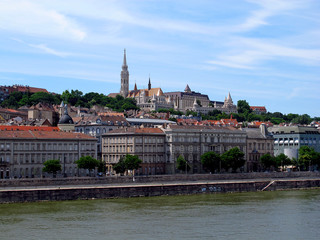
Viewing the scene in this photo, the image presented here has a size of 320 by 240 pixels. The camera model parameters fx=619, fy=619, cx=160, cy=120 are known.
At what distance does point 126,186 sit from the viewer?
57.5 m

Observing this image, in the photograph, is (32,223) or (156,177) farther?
(156,177)

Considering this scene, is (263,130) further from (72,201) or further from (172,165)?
(72,201)

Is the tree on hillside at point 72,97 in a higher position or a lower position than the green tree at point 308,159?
higher

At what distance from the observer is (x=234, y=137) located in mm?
91562

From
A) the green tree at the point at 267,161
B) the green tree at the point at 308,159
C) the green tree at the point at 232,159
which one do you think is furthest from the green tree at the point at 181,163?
the green tree at the point at 308,159

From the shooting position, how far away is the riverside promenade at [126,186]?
172 ft

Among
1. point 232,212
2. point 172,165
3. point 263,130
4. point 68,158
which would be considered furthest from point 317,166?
point 232,212

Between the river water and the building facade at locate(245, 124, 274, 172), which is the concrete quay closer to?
the river water

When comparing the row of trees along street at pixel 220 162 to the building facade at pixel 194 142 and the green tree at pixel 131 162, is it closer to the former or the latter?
the green tree at pixel 131 162

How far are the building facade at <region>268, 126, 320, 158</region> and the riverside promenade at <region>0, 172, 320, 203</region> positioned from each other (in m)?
31.3

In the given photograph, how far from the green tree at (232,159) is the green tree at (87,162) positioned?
737 inches

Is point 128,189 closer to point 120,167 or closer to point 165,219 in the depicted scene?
point 165,219

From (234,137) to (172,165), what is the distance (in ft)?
43.3

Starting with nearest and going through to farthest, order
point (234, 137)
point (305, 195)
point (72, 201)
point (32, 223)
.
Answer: point (32, 223), point (72, 201), point (305, 195), point (234, 137)
